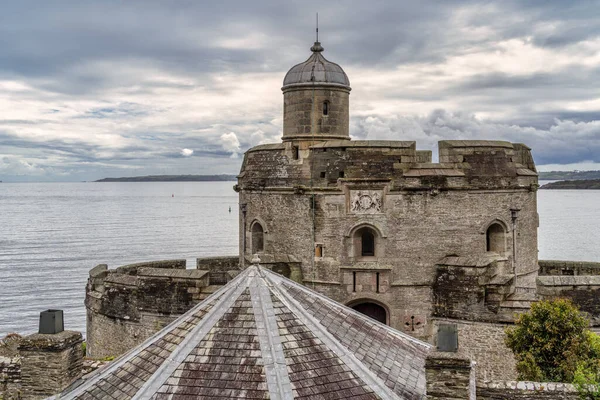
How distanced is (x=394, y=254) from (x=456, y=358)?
34.6 ft

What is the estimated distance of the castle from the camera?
1880cm

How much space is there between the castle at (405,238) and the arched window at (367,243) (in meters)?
0.03

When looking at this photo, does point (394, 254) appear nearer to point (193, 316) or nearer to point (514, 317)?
point (514, 317)

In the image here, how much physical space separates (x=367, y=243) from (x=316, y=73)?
19.5 ft

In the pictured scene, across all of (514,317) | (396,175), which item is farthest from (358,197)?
(514,317)

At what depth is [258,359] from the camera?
8672mm

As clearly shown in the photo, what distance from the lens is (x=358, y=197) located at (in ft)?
64.5

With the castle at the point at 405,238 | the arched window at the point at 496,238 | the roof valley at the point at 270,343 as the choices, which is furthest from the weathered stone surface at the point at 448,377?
the arched window at the point at 496,238

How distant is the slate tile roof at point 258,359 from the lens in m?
8.42

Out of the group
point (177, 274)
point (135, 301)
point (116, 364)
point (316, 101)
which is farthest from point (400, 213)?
point (116, 364)

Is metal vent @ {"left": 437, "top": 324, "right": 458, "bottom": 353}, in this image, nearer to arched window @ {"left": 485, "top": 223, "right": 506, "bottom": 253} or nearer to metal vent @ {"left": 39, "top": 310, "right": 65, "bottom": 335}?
metal vent @ {"left": 39, "top": 310, "right": 65, "bottom": 335}

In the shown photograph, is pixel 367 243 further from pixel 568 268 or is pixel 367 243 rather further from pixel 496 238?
pixel 568 268

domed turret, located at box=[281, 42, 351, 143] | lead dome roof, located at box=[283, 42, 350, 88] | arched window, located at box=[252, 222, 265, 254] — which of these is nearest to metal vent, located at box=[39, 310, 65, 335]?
arched window, located at box=[252, 222, 265, 254]

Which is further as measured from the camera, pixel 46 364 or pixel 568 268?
pixel 568 268
